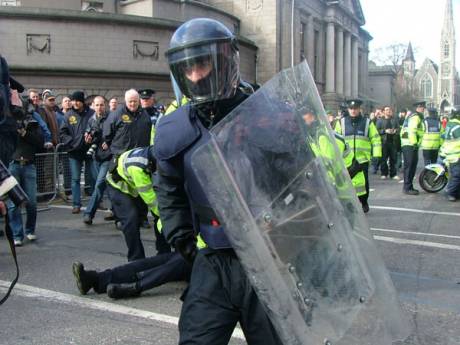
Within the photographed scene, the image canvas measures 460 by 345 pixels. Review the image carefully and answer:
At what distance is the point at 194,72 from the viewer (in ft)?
8.08

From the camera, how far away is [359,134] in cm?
885

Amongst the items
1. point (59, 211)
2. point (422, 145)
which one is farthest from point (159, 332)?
point (422, 145)

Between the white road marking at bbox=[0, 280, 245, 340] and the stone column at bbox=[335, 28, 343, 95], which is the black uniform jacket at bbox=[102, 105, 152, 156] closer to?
the white road marking at bbox=[0, 280, 245, 340]

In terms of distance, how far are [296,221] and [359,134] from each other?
22.9ft

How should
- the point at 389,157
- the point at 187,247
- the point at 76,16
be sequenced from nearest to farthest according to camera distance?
1. the point at 187,247
2. the point at 389,157
3. the point at 76,16

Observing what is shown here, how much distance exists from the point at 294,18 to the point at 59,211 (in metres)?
34.1

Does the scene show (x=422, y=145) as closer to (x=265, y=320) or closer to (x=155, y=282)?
(x=155, y=282)

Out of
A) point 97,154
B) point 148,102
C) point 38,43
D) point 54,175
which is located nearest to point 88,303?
point 148,102

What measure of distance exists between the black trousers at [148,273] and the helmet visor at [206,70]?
2.39 m

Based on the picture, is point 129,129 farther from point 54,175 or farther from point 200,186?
point 200,186

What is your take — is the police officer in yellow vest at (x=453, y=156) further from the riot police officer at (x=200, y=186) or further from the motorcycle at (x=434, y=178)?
the riot police officer at (x=200, y=186)

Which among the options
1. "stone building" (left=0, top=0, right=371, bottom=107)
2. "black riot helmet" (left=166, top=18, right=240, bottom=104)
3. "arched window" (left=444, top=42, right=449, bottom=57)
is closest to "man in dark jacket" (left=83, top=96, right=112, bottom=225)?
"black riot helmet" (left=166, top=18, right=240, bottom=104)

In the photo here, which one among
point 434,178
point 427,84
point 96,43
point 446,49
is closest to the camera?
point 434,178

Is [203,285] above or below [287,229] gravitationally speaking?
below
